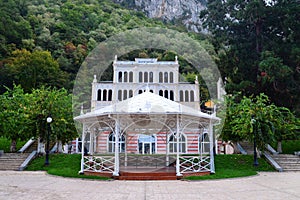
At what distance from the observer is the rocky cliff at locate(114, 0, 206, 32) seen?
345 ft

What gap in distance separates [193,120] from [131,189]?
17.7ft

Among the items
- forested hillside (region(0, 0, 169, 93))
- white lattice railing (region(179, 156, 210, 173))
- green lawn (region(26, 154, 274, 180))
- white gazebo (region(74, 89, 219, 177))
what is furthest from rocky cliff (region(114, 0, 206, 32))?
white lattice railing (region(179, 156, 210, 173))

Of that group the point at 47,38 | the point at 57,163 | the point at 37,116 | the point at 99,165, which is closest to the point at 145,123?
the point at 99,165

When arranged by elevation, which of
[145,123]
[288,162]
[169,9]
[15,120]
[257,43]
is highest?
[169,9]

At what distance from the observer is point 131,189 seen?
10047mm

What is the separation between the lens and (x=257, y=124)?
63.1ft

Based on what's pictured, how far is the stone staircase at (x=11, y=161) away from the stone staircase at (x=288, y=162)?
1750 cm

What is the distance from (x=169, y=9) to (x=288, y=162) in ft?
327

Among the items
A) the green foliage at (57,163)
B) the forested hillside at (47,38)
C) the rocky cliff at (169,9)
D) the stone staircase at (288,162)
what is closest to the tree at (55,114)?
the green foliage at (57,163)

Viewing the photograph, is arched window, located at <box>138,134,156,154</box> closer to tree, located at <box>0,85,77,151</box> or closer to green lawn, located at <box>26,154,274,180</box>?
tree, located at <box>0,85,77,151</box>

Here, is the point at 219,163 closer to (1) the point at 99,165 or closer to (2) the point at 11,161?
(1) the point at 99,165

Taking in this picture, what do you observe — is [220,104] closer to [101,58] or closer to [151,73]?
[151,73]

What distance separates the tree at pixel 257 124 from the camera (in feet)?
63.1

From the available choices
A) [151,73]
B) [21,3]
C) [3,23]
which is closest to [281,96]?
[151,73]
